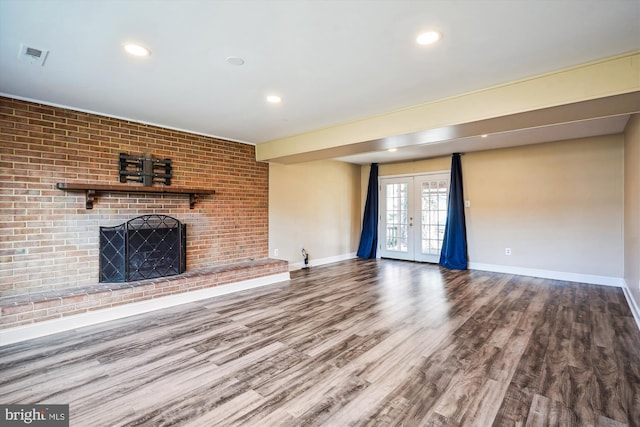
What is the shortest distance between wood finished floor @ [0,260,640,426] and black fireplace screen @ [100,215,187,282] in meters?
0.64

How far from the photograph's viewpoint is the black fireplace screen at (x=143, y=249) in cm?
368

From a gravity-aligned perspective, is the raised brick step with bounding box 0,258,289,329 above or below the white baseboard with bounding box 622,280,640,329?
above

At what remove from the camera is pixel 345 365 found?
7.88 ft

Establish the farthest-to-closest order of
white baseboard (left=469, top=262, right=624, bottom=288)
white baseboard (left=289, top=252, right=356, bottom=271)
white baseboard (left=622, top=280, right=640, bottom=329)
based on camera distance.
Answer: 1. white baseboard (left=289, top=252, right=356, bottom=271)
2. white baseboard (left=469, top=262, right=624, bottom=288)
3. white baseboard (left=622, top=280, right=640, bottom=329)

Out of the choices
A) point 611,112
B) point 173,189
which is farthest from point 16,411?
point 611,112

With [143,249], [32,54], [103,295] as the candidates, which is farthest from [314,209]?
[32,54]

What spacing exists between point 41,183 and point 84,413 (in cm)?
271

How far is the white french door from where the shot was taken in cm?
673

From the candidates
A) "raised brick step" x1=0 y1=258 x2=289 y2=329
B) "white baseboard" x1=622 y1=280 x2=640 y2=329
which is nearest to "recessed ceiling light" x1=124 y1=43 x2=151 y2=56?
"raised brick step" x1=0 y1=258 x2=289 y2=329

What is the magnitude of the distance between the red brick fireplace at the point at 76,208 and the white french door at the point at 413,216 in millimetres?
3920

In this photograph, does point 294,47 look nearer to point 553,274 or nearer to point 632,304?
point 632,304

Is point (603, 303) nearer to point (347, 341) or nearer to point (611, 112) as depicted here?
point (611, 112)

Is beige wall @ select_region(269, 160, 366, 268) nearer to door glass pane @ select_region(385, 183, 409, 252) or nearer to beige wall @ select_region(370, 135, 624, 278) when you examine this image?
door glass pane @ select_region(385, 183, 409, 252)

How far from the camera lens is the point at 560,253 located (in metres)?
5.27
